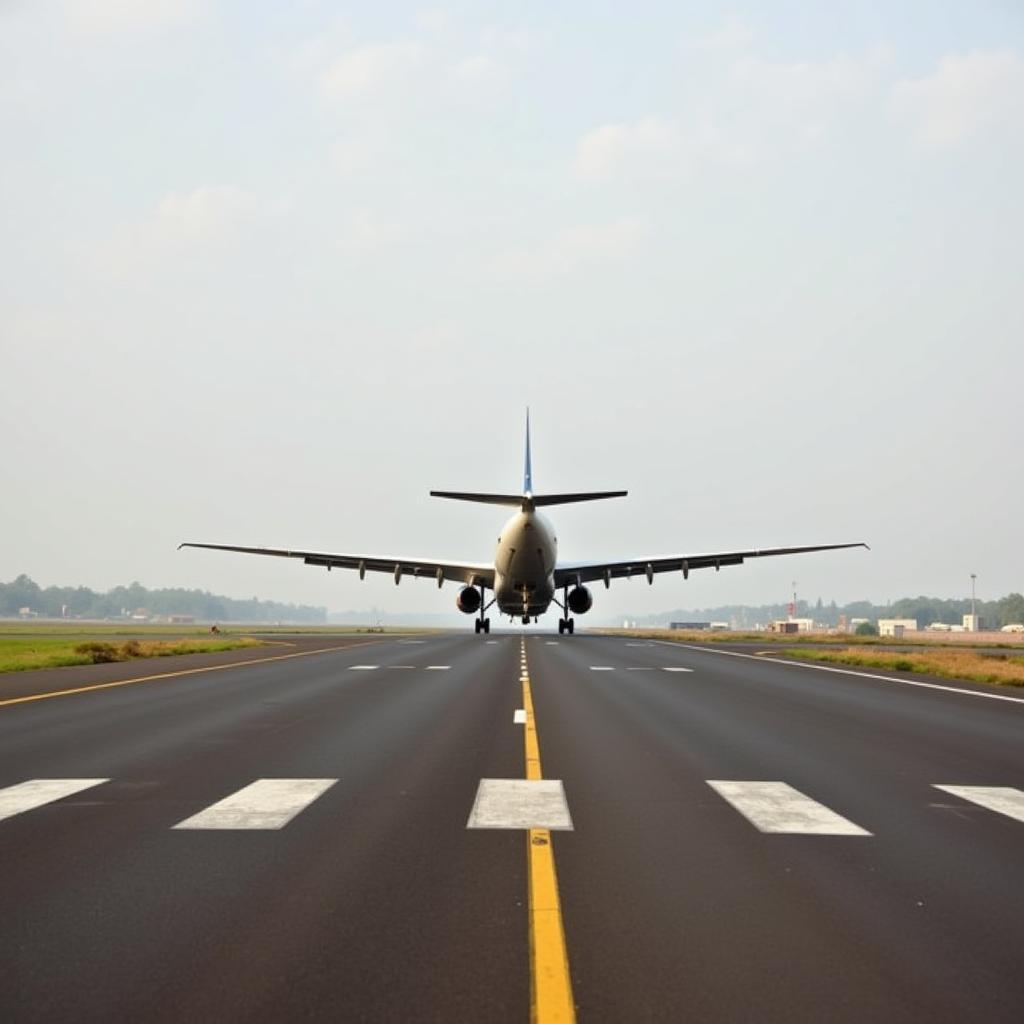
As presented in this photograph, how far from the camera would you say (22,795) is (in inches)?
308

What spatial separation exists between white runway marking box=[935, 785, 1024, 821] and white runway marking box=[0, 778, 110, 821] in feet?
24.3

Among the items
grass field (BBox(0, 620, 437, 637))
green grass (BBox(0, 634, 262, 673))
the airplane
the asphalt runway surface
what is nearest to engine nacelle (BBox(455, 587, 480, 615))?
the airplane

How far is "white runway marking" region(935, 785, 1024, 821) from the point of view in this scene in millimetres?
7660

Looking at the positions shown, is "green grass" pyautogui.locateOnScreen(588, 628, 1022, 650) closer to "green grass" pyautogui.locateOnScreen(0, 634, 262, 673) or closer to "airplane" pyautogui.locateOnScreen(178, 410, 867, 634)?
"airplane" pyautogui.locateOnScreen(178, 410, 867, 634)

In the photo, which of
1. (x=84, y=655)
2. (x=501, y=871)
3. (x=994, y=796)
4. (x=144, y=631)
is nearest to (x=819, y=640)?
(x=84, y=655)

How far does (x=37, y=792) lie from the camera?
7.94 m

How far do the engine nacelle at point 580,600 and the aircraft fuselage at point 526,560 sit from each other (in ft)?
13.6

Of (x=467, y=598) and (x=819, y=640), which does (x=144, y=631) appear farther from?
(x=819, y=640)

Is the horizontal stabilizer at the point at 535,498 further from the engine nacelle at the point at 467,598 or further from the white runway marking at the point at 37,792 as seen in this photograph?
the white runway marking at the point at 37,792

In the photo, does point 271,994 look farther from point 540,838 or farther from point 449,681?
point 449,681

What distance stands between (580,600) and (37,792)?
4656 cm

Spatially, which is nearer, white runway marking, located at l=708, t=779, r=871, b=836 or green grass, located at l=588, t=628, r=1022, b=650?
white runway marking, located at l=708, t=779, r=871, b=836

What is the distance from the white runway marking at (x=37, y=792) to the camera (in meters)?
7.34

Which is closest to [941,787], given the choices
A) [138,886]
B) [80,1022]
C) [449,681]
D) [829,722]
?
[829,722]
